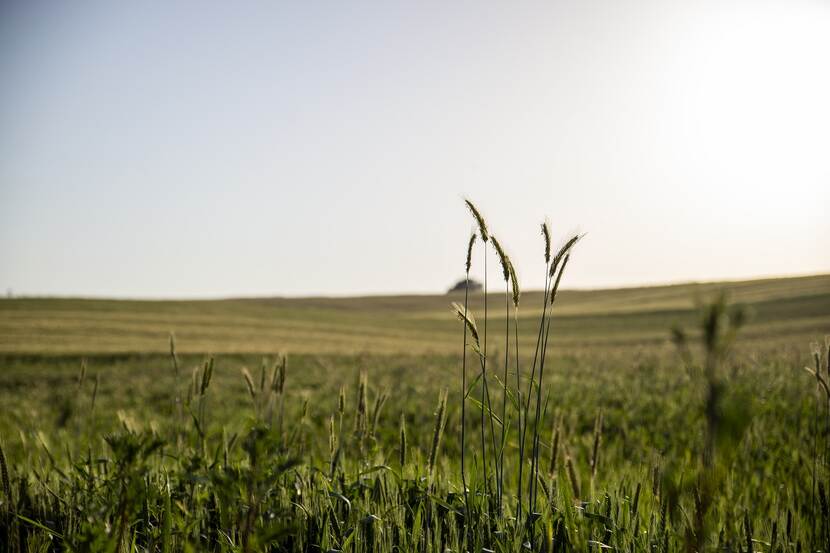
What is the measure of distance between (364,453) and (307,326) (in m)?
44.7

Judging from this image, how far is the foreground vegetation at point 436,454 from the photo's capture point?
75.7 inches

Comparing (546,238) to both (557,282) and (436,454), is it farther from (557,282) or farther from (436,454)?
(436,454)

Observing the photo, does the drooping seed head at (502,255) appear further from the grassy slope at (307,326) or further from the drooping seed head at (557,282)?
the grassy slope at (307,326)

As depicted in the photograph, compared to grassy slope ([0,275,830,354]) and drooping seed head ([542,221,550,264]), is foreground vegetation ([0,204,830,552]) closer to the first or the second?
drooping seed head ([542,221,550,264])

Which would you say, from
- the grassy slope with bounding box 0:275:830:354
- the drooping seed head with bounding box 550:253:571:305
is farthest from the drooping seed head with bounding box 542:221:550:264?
the grassy slope with bounding box 0:275:830:354

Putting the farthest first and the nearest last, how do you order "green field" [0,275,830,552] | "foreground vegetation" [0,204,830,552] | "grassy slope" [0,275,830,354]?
1. "grassy slope" [0,275,830,354]
2. "green field" [0,275,830,552]
3. "foreground vegetation" [0,204,830,552]

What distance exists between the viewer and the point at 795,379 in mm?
11531

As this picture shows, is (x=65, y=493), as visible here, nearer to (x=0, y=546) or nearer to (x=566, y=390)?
(x=0, y=546)

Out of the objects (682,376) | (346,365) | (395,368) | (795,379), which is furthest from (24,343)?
(795,379)

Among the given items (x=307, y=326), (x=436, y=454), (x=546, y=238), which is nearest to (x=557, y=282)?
(x=546, y=238)

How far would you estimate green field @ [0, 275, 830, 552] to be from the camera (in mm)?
2334

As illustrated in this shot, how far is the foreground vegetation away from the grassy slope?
6.74m

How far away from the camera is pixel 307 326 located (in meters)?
47.1

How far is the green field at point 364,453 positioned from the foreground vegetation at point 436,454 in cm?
2
